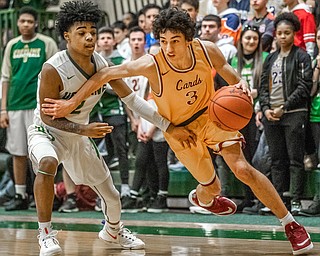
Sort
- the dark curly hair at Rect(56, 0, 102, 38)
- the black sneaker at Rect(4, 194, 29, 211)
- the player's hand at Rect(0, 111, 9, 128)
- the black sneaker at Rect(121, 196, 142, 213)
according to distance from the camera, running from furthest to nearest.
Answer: the player's hand at Rect(0, 111, 9, 128) < the black sneaker at Rect(4, 194, 29, 211) < the black sneaker at Rect(121, 196, 142, 213) < the dark curly hair at Rect(56, 0, 102, 38)

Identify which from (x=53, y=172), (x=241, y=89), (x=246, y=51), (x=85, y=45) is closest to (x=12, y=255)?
(x=53, y=172)

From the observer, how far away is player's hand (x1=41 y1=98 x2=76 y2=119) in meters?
5.13

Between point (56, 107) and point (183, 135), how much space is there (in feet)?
3.02

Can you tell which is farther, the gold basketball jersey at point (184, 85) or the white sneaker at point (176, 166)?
the white sneaker at point (176, 166)

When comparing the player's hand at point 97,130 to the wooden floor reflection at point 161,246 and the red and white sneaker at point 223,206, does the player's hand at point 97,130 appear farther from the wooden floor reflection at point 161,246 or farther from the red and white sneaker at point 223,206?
the red and white sneaker at point 223,206

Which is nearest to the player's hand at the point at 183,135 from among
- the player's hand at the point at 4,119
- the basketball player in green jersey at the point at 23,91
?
the basketball player in green jersey at the point at 23,91

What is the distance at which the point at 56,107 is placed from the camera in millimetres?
5125

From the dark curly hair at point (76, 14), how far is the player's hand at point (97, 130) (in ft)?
2.48

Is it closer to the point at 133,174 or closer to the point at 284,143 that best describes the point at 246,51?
the point at 284,143

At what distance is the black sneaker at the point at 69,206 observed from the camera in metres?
8.27

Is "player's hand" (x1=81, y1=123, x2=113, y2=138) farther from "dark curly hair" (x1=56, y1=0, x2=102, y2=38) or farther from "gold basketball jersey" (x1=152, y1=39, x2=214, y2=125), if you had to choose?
"dark curly hair" (x1=56, y1=0, x2=102, y2=38)

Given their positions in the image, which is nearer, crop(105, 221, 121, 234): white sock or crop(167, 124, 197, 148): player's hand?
crop(167, 124, 197, 148): player's hand

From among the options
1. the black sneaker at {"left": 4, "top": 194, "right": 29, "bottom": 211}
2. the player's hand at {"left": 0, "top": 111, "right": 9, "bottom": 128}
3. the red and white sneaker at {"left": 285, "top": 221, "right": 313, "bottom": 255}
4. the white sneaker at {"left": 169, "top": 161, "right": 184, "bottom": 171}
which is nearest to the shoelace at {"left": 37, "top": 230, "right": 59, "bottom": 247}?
the red and white sneaker at {"left": 285, "top": 221, "right": 313, "bottom": 255}

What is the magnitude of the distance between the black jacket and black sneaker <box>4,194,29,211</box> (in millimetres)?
2949
